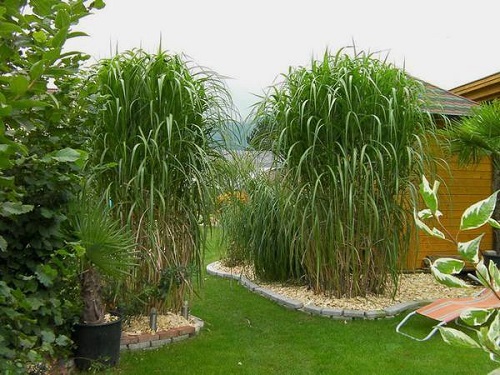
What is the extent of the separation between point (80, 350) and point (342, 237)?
2347 mm

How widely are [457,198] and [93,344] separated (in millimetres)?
5528

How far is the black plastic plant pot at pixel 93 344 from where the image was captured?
303 centimetres

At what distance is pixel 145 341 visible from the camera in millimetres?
3574

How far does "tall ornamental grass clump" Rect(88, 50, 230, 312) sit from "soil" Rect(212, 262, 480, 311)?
1.45 metres

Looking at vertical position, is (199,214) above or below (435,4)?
below

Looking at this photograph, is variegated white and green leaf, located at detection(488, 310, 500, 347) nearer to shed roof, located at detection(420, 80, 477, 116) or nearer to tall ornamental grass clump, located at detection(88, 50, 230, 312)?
tall ornamental grass clump, located at detection(88, 50, 230, 312)

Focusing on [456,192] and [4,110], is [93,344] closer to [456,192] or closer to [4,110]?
[4,110]

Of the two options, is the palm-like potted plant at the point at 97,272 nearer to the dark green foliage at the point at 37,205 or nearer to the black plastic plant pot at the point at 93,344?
the black plastic plant pot at the point at 93,344

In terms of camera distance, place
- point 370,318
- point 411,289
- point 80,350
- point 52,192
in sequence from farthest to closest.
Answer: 1. point 411,289
2. point 370,318
3. point 80,350
4. point 52,192

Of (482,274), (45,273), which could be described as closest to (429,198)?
(482,274)

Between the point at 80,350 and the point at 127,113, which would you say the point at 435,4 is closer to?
the point at 127,113

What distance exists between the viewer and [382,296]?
475 centimetres

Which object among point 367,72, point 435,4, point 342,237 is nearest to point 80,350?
point 342,237

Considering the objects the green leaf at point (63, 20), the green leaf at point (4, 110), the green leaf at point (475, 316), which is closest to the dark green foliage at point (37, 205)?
the green leaf at point (63, 20)
